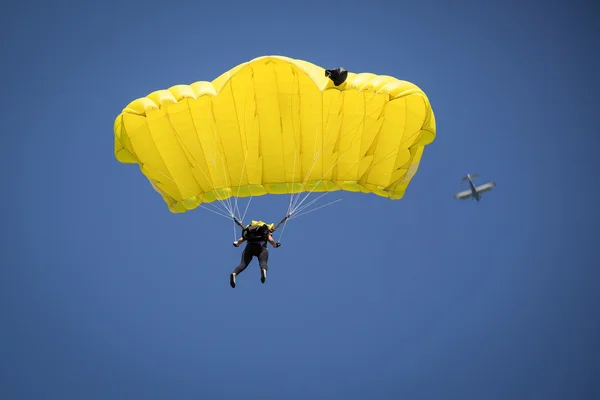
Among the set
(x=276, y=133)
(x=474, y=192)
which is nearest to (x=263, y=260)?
(x=276, y=133)

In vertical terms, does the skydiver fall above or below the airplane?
below

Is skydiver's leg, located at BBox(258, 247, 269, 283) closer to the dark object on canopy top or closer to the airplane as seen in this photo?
the dark object on canopy top

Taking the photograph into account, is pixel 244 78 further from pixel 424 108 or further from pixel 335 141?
pixel 424 108

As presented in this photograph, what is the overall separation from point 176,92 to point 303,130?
262 cm

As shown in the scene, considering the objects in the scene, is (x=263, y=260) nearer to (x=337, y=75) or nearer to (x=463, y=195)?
(x=337, y=75)

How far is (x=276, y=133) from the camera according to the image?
1328 cm

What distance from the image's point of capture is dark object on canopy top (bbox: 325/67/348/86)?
1127 cm

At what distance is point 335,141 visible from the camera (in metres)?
13.3

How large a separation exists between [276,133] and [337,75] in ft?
7.86

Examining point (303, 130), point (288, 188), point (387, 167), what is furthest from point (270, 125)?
point (387, 167)

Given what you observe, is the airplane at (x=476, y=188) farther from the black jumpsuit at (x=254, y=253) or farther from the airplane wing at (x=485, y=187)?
the black jumpsuit at (x=254, y=253)

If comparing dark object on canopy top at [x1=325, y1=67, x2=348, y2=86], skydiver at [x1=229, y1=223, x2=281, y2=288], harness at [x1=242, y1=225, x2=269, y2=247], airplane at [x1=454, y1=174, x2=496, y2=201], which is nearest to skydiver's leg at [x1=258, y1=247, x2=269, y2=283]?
skydiver at [x1=229, y1=223, x2=281, y2=288]

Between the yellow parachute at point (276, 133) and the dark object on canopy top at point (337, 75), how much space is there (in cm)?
2

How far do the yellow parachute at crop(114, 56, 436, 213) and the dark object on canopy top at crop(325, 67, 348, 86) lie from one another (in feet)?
0.06
